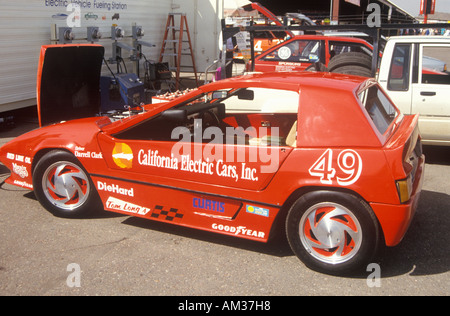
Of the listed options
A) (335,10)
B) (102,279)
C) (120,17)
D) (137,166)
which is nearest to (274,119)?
(137,166)

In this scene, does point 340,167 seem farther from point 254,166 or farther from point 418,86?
point 418,86

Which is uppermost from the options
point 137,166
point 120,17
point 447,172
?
point 120,17

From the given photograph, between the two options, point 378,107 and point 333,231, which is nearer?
point 333,231

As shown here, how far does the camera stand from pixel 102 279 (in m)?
3.35

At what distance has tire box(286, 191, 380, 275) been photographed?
10.7 ft

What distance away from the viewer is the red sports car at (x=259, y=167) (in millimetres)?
3258

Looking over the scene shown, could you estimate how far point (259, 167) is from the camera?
351cm

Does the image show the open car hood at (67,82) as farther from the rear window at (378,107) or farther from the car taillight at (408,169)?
the car taillight at (408,169)

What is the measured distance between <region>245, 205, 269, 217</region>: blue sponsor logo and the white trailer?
21.2 feet

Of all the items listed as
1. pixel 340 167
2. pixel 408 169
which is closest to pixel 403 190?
pixel 408 169

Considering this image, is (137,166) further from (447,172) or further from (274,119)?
(447,172)

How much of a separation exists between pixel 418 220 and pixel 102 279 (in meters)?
2.92

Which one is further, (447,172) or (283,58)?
(283,58)

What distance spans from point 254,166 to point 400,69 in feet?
12.5
